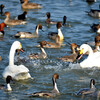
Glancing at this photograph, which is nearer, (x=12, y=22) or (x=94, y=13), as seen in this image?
(x=12, y=22)

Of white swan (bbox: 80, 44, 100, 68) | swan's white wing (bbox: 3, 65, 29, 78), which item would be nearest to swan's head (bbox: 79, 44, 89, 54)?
white swan (bbox: 80, 44, 100, 68)

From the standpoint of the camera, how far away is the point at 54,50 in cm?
1734

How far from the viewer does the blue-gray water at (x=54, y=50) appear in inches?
490

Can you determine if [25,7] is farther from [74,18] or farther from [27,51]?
[27,51]

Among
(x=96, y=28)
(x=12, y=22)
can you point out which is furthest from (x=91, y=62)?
(x=12, y=22)

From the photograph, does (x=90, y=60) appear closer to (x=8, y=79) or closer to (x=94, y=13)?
(x=8, y=79)

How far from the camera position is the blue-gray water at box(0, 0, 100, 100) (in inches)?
490

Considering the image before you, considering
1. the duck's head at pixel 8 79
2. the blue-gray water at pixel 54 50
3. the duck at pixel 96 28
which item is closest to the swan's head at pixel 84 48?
the blue-gray water at pixel 54 50

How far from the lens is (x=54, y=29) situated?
21.2 m

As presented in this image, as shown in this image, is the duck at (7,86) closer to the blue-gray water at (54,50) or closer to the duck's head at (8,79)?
the duck's head at (8,79)

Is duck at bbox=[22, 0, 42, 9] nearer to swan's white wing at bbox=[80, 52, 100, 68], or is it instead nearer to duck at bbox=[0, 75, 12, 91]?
swan's white wing at bbox=[80, 52, 100, 68]

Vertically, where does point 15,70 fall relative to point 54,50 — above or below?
above

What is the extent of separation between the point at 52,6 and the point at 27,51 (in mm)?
9295

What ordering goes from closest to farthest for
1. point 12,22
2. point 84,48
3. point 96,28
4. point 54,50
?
point 84,48
point 54,50
point 96,28
point 12,22
